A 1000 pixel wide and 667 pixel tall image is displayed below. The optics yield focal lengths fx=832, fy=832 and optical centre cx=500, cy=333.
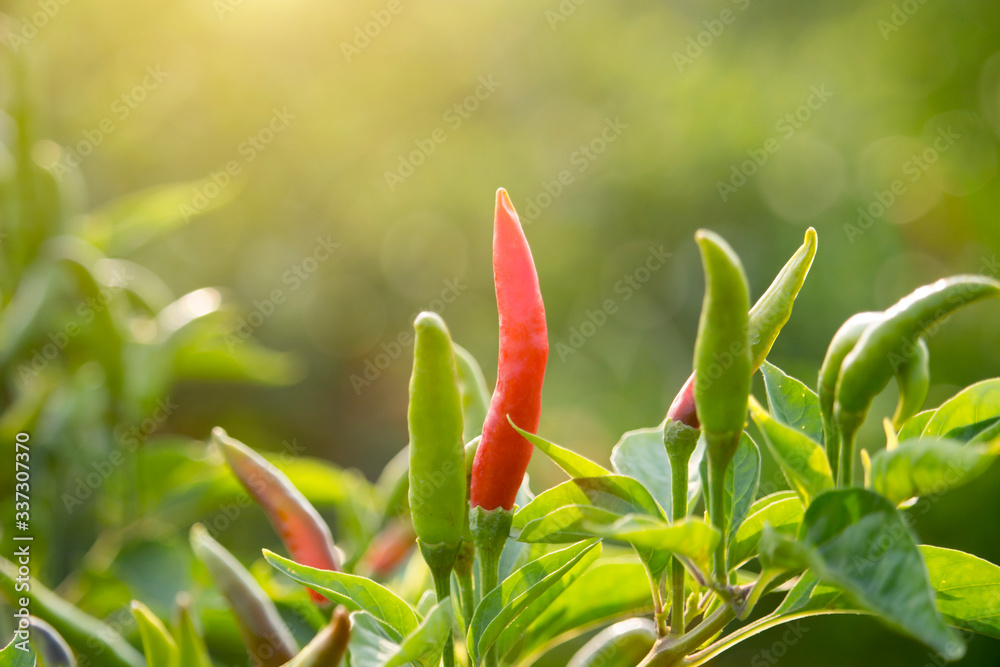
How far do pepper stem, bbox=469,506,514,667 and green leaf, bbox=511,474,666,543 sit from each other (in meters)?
0.01

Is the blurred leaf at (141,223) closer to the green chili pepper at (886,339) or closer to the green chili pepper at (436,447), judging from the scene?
the green chili pepper at (436,447)

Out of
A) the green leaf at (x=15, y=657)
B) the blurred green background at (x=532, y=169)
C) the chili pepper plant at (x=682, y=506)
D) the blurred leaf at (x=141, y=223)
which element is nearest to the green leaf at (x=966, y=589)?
the chili pepper plant at (x=682, y=506)

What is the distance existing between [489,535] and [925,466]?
0.23m

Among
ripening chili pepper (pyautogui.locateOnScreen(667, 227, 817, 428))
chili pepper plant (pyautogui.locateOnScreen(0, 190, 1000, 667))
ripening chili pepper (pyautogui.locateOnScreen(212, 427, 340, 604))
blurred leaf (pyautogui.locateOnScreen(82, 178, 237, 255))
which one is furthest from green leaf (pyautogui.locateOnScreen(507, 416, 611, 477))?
blurred leaf (pyautogui.locateOnScreen(82, 178, 237, 255))

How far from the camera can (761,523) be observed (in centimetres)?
49

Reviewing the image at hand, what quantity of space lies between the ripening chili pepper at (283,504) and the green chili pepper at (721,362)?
0.92 ft

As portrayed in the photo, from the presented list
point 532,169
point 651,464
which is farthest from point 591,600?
point 532,169

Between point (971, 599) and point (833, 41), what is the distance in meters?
4.70

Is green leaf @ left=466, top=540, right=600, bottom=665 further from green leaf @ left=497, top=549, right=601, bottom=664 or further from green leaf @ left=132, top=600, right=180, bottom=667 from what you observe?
green leaf @ left=132, top=600, right=180, bottom=667

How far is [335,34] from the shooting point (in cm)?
494

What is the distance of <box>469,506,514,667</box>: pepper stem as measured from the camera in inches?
18.7

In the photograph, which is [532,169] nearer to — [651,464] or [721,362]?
[651,464]

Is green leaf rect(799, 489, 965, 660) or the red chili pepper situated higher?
the red chili pepper

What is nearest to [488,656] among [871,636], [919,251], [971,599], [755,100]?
[971,599]
